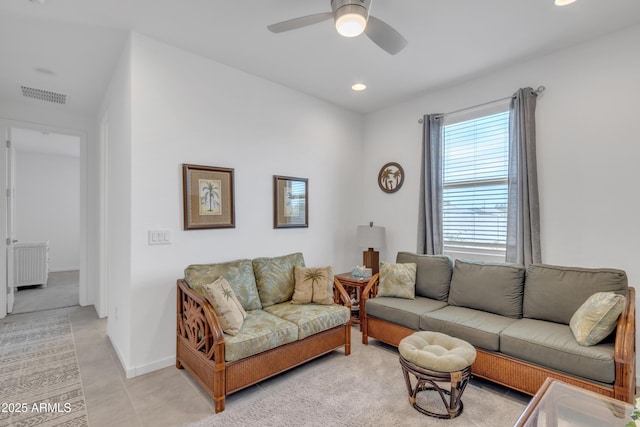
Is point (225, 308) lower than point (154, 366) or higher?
higher

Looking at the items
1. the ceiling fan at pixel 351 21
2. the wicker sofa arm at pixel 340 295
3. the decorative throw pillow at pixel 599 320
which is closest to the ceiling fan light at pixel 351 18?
the ceiling fan at pixel 351 21

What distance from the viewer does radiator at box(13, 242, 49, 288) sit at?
547 centimetres

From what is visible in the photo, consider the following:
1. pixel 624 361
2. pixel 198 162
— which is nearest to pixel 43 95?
pixel 198 162

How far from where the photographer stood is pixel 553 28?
8.36 ft

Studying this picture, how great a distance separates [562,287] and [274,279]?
2.49 m

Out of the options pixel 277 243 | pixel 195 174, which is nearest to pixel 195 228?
pixel 195 174

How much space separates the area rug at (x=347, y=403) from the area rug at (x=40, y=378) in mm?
982

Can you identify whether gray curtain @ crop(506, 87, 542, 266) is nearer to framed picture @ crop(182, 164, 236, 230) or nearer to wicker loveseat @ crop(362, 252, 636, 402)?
wicker loveseat @ crop(362, 252, 636, 402)

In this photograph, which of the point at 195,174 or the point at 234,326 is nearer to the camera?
the point at 234,326

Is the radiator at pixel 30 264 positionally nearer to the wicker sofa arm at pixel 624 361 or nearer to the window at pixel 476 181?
the window at pixel 476 181

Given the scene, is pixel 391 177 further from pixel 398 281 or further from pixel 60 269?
pixel 60 269

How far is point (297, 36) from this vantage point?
2650 mm

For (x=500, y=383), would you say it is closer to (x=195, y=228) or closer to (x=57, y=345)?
(x=195, y=228)

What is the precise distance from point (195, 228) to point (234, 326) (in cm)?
106
